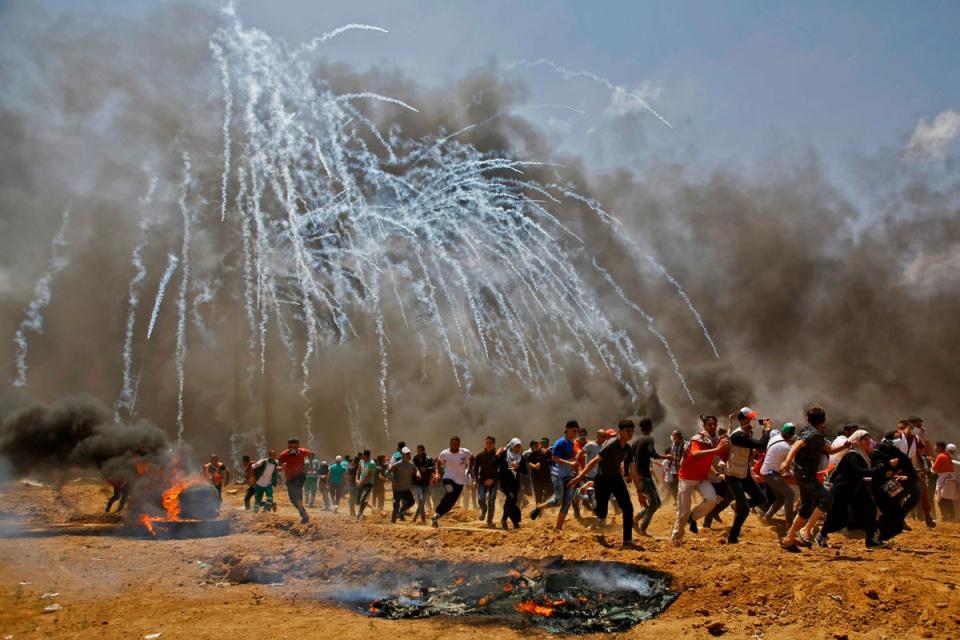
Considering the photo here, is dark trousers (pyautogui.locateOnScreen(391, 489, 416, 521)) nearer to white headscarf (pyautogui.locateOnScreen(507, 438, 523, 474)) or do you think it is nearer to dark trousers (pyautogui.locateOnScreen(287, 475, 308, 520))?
dark trousers (pyautogui.locateOnScreen(287, 475, 308, 520))

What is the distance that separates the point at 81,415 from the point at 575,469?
1338 cm

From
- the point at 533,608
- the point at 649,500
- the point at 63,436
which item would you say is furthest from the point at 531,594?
the point at 63,436

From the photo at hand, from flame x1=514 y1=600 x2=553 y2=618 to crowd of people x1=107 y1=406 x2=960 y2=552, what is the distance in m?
2.39

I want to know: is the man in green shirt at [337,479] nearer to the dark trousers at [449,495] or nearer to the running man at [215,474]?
the running man at [215,474]

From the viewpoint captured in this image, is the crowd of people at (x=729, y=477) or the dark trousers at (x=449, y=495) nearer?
the crowd of people at (x=729, y=477)

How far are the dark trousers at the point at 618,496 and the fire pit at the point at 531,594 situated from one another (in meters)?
1.23

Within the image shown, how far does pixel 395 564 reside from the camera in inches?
384

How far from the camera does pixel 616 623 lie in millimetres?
7117

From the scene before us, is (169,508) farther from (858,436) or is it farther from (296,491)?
(858,436)

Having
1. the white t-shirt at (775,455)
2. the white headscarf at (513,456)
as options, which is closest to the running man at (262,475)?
the white headscarf at (513,456)

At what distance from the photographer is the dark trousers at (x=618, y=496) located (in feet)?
32.3

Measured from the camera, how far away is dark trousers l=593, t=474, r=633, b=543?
984cm

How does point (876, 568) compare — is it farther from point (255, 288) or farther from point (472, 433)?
point (255, 288)

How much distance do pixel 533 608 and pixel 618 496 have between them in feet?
9.15
